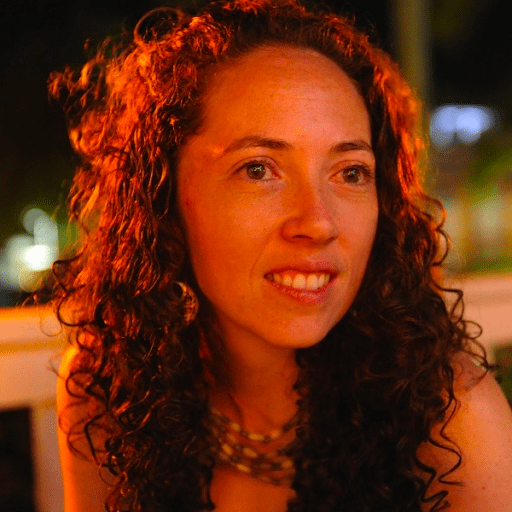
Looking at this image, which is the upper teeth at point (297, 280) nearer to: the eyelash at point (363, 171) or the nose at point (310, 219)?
the nose at point (310, 219)

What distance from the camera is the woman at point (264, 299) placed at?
1.41 metres

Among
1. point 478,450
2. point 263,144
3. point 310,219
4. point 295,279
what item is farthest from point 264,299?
point 478,450

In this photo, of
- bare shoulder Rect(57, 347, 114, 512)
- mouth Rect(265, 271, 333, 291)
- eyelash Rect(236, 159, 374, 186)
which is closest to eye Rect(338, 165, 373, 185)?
eyelash Rect(236, 159, 374, 186)

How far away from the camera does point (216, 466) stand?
1.67m

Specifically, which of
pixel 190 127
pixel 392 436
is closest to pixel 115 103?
pixel 190 127

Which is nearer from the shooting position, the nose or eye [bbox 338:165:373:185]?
the nose

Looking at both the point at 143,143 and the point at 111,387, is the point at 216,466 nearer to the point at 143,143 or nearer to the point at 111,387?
the point at 111,387

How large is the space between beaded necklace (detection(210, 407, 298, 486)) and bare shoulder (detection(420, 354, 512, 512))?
340 mm

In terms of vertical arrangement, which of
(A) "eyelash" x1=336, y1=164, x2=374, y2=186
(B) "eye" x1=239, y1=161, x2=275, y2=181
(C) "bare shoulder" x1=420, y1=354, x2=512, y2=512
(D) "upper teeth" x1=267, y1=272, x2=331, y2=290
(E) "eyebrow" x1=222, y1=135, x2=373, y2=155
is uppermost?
(E) "eyebrow" x1=222, y1=135, x2=373, y2=155

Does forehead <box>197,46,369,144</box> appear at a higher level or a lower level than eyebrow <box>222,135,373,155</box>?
higher

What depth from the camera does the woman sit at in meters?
1.41

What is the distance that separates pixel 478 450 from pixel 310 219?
65 cm

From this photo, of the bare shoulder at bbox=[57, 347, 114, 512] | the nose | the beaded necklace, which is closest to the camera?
the nose

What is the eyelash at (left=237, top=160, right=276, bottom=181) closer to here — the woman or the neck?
the woman
